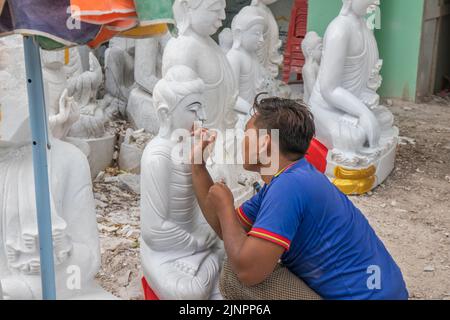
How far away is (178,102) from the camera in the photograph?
2.53 m

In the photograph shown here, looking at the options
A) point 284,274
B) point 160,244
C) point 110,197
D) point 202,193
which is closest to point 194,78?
point 202,193

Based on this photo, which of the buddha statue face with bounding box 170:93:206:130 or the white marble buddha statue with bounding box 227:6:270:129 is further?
the white marble buddha statue with bounding box 227:6:270:129

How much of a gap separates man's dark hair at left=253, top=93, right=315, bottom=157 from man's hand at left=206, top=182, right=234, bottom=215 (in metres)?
0.25

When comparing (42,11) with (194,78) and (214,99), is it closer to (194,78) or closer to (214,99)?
(194,78)

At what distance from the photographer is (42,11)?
1.63 m

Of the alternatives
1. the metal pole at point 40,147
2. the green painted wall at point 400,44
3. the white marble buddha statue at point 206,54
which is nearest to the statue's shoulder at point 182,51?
the white marble buddha statue at point 206,54

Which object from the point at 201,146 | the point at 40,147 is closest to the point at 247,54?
the point at 201,146

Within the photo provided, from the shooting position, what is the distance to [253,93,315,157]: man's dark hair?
2154 millimetres

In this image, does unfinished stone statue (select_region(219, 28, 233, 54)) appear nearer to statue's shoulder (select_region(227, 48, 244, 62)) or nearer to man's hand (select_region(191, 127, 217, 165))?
statue's shoulder (select_region(227, 48, 244, 62))

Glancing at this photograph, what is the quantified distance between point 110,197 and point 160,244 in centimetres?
204

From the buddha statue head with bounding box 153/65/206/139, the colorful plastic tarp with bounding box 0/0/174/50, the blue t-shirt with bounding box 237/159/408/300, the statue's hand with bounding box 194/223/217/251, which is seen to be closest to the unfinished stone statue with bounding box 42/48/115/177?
the buddha statue head with bounding box 153/65/206/139

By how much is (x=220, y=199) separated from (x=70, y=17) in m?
0.87

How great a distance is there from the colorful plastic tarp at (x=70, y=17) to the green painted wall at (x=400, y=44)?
20.0 ft

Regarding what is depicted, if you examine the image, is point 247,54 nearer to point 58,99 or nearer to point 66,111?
point 58,99
